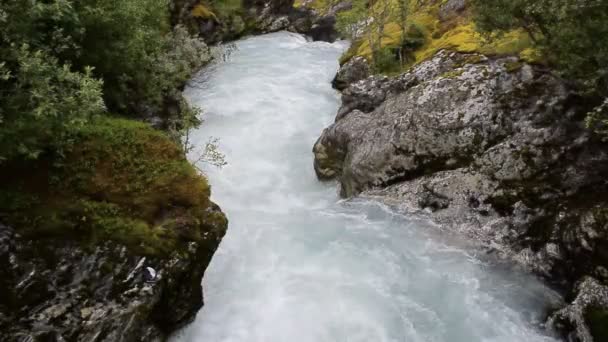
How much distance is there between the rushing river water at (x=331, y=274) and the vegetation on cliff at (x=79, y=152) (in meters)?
3.16

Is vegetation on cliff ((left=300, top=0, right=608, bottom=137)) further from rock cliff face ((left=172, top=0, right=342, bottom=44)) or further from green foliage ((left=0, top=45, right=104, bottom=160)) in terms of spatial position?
rock cliff face ((left=172, top=0, right=342, bottom=44))

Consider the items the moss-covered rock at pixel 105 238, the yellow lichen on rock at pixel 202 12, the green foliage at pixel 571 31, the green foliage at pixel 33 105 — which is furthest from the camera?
the yellow lichen on rock at pixel 202 12

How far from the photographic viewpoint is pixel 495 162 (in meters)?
17.5

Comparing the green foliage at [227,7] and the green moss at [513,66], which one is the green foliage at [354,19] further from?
the green foliage at [227,7]

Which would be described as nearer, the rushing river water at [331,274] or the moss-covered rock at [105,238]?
the moss-covered rock at [105,238]

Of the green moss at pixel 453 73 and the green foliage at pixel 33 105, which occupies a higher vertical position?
the green foliage at pixel 33 105

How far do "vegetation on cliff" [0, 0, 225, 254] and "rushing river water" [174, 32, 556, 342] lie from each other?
3.16 meters

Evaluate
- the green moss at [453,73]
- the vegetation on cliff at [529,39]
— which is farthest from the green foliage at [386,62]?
the green moss at [453,73]

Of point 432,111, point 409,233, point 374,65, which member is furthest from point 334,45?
point 409,233

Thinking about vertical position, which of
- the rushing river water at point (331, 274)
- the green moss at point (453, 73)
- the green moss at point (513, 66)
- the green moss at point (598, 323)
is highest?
the green moss at point (513, 66)

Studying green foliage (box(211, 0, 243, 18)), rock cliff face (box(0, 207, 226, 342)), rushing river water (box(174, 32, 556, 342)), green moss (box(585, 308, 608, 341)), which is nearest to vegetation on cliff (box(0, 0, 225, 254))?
rock cliff face (box(0, 207, 226, 342))

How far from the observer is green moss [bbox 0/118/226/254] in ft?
36.3

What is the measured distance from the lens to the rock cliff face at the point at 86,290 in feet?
32.2

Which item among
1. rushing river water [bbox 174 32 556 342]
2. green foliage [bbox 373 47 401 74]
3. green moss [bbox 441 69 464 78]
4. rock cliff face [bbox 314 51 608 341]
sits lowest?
rushing river water [bbox 174 32 556 342]
